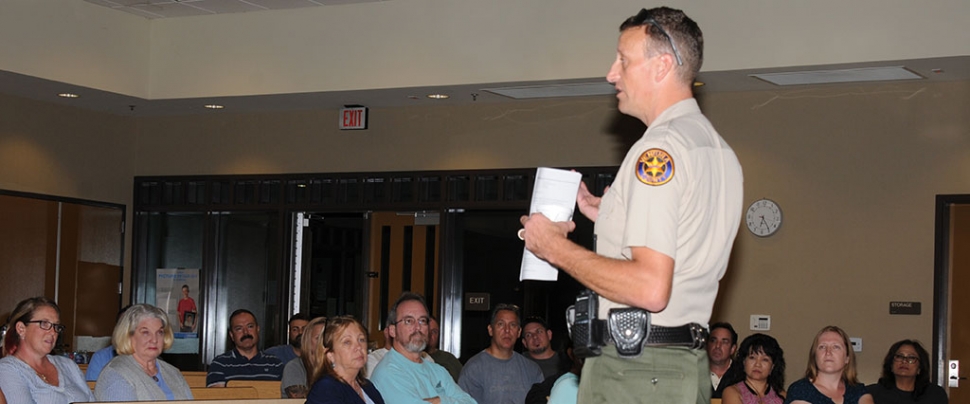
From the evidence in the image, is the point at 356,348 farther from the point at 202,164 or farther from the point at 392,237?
the point at 202,164

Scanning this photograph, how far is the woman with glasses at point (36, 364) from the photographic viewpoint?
5.38m

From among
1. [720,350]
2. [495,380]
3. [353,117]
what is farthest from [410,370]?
[353,117]

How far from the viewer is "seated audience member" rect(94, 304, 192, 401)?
5531 millimetres

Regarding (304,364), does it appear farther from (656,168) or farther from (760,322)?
(760,322)

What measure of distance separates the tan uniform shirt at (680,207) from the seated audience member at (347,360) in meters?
2.96

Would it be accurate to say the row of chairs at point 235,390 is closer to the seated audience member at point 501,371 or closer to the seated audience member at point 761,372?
the seated audience member at point 501,371

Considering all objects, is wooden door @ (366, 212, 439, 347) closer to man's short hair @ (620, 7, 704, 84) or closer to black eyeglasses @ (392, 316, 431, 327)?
black eyeglasses @ (392, 316, 431, 327)

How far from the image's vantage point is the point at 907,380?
7.93 m

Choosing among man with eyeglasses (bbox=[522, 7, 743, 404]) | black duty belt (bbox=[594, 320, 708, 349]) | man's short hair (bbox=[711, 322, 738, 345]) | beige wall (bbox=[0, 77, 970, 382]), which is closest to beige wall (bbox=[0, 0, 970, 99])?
beige wall (bbox=[0, 77, 970, 382])

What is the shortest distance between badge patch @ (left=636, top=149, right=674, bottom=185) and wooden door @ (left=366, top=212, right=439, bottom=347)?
8.04 meters

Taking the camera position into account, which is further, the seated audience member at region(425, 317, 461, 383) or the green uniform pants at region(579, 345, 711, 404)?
the seated audience member at region(425, 317, 461, 383)

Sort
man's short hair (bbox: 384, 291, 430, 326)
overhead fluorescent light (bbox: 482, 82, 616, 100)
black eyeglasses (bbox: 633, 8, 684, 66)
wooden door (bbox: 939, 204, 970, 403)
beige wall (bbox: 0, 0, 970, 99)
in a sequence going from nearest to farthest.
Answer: black eyeglasses (bbox: 633, 8, 684, 66) < man's short hair (bbox: 384, 291, 430, 326) < beige wall (bbox: 0, 0, 970, 99) < overhead fluorescent light (bbox: 482, 82, 616, 100) < wooden door (bbox: 939, 204, 970, 403)

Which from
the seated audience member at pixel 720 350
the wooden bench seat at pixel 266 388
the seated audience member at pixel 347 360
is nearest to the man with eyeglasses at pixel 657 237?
the seated audience member at pixel 347 360

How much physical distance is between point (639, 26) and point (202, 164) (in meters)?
9.12
